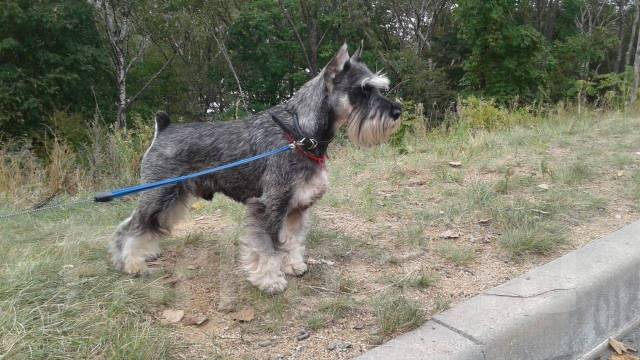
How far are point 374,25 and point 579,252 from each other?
26.7m

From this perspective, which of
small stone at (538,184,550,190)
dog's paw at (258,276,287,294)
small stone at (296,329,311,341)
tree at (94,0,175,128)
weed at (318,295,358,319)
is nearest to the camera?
small stone at (296,329,311,341)

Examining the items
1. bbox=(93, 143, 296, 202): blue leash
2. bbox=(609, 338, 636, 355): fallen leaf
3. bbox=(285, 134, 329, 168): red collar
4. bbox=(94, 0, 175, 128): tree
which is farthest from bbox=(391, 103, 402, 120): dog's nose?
bbox=(94, 0, 175, 128): tree

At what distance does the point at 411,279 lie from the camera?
12.0ft

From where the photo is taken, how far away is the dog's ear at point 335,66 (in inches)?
142

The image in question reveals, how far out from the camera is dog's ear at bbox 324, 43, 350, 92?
11.9 ft

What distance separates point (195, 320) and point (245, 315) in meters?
0.32

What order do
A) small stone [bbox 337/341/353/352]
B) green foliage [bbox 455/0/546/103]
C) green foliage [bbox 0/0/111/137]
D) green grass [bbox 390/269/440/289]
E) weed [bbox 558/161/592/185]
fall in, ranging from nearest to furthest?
small stone [bbox 337/341/353/352] → green grass [bbox 390/269/440/289] → weed [bbox 558/161/592/185] → green foliage [bbox 455/0/546/103] → green foliage [bbox 0/0/111/137]

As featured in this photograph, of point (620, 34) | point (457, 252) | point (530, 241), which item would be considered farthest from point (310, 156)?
point (620, 34)

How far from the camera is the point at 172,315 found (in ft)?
10.5

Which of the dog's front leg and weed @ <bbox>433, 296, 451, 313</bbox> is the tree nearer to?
the dog's front leg

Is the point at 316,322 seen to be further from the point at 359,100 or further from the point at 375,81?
the point at 375,81

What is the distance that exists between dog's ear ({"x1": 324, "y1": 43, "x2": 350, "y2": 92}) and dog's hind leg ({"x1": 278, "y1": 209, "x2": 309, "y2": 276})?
1007 millimetres

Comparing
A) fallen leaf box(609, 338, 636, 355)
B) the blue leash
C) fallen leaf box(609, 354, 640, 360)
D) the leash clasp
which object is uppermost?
the leash clasp

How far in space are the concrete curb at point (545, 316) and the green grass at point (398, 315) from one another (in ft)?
0.23
